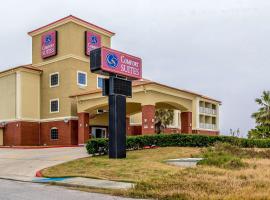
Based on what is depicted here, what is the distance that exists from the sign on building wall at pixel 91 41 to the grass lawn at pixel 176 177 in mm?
24395

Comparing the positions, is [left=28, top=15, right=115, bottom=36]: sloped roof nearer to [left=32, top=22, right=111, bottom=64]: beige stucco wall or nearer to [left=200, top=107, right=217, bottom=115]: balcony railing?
[left=32, top=22, right=111, bottom=64]: beige stucco wall

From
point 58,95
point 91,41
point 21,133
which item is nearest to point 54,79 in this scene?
point 58,95

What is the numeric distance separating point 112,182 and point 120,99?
9.10 meters

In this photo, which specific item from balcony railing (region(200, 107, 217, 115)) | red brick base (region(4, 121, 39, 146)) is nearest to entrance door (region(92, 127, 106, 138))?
red brick base (region(4, 121, 39, 146))

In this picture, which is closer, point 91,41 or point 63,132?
point 63,132

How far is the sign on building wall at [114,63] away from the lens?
74.8 ft

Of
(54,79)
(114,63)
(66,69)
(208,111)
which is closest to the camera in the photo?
(114,63)

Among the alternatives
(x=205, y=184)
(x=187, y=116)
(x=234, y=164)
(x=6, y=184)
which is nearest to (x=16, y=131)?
(x=187, y=116)

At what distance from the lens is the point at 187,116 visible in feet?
137

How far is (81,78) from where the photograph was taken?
4406cm

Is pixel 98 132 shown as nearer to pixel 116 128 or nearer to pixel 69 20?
pixel 69 20

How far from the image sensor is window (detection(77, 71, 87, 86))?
43.7 meters

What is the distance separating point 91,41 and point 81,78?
450cm

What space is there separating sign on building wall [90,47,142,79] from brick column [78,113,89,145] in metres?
16.4
